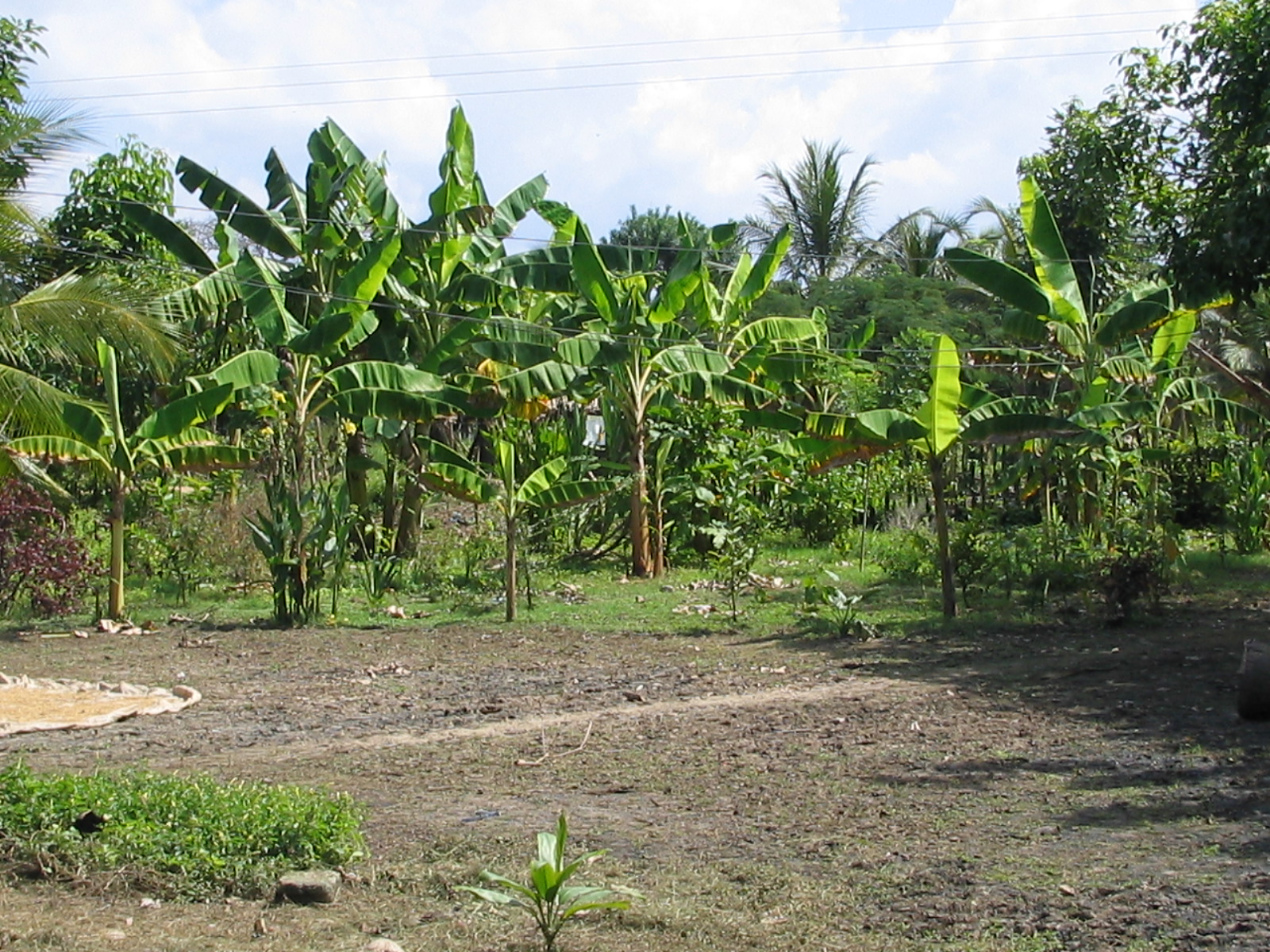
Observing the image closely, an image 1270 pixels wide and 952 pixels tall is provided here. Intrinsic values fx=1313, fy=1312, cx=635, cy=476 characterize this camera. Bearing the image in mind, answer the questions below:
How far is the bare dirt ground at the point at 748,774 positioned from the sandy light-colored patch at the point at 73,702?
0.56ft

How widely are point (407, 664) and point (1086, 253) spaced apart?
10.2 metres

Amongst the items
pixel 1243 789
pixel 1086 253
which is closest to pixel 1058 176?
pixel 1086 253

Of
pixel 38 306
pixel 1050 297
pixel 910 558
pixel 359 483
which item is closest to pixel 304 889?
pixel 38 306

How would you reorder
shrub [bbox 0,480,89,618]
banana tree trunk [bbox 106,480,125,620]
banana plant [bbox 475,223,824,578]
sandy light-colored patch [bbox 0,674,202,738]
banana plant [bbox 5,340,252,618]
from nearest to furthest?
sandy light-colored patch [bbox 0,674,202,738] → banana plant [bbox 5,340,252,618] → shrub [bbox 0,480,89,618] → banana tree trunk [bbox 106,480,125,620] → banana plant [bbox 475,223,824,578]

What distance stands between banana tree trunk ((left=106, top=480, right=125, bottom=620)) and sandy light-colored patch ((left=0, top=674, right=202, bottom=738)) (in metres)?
3.30

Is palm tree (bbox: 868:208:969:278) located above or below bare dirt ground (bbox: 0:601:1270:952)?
above

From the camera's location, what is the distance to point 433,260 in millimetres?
18484

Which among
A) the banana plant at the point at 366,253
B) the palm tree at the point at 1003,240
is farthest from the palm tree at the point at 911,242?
the banana plant at the point at 366,253

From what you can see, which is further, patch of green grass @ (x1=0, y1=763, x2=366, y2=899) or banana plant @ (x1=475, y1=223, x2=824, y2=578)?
banana plant @ (x1=475, y1=223, x2=824, y2=578)

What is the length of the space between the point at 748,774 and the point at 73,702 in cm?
538

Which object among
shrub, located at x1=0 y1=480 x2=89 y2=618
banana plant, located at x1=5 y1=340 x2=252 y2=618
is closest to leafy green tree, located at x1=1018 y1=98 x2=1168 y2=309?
banana plant, located at x1=5 y1=340 x2=252 y2=618

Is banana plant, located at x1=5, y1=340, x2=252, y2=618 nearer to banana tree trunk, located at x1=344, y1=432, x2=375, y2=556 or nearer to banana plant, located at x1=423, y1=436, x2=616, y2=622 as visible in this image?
banana plant, located at x1=423, y1=436, x2=616, y2=622

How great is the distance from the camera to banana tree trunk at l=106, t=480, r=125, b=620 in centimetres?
1405

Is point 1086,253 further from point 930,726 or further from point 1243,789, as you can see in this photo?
point 1243,789
